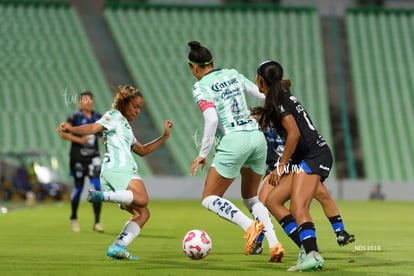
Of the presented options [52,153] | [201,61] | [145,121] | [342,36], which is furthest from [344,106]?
[201,61]

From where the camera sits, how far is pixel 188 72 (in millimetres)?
36312

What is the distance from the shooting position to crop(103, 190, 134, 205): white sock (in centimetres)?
995

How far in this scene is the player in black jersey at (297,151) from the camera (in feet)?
29.8

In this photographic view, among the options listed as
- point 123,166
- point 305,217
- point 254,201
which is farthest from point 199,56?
point 305,217

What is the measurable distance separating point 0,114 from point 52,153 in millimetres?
3088

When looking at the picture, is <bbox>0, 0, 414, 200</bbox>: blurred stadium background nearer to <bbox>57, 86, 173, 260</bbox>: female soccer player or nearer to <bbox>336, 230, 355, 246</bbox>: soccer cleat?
<bbox>336, 230, 355, 246</bbox>: soccer cleat

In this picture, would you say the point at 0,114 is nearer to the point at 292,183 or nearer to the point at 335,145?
the point at 335,145

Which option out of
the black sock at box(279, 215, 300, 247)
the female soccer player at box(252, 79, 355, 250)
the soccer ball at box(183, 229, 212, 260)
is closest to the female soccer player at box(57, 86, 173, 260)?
the soccer ball at box(183, 229, 212, 260)

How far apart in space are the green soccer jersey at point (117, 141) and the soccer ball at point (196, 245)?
100 centimetres

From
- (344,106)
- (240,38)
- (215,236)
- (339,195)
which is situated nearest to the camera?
(215,236)

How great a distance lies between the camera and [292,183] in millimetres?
9430

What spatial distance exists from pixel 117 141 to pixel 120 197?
777mm

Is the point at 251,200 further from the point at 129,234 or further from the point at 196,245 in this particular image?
the point at 129,234

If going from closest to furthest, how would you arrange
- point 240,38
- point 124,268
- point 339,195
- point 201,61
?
1. point 124,268
2. point 201,61
3. point 339,195
4. point 240,38
